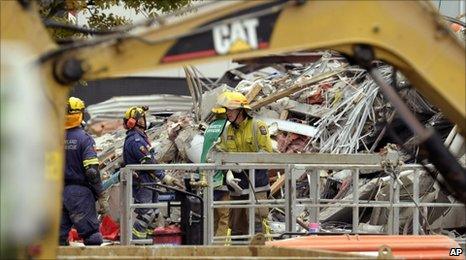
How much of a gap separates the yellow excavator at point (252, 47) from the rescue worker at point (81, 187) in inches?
239

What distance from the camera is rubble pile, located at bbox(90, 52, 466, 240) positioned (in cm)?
1553

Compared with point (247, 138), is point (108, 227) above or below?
below

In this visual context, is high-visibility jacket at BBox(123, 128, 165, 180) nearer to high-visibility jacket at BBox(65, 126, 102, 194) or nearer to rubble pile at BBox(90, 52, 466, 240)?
rubble pile at BBox(90, 52, 466, 240)

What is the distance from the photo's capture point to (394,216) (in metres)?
13.4

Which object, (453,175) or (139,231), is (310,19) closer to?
(453,175)

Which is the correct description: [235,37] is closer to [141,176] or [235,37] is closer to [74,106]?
[74,106]

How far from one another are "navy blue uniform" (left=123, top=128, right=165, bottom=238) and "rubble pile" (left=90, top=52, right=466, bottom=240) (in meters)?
1.55

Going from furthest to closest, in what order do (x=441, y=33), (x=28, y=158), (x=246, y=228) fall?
(x=246, y=228) < (x=441, y=33) < (x=28, y=158)

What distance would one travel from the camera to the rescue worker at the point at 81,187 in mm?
12930

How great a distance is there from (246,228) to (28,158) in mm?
9588

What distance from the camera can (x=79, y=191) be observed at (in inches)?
512

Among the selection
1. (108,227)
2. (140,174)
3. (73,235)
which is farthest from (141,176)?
(73,235)

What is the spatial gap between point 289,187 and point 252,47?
23.8 ft

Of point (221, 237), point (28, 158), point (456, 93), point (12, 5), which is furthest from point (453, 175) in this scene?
point (221, 237)
